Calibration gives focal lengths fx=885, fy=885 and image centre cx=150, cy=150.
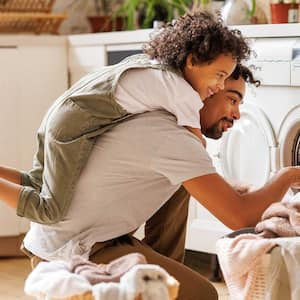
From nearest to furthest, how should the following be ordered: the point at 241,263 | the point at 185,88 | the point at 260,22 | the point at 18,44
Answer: the point at 241,263
the point at 185,88
the point at 260,22
the point at 18,44

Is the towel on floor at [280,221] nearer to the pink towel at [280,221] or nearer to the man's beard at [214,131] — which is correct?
the pink towel at [280,221]

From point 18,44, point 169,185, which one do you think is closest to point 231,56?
point 169,185

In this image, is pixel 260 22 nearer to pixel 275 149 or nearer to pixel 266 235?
pixel 275 149

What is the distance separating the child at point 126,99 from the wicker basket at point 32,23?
5.40 feet

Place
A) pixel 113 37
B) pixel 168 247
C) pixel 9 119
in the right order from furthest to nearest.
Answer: pixel 9 119
pixel 113 37
pixel 168 247

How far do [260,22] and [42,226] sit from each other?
1.49 metres

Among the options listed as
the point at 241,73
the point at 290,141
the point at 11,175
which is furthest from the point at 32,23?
the point at 241,73

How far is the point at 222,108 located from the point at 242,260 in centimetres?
51

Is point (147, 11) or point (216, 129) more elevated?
point (147, 11)

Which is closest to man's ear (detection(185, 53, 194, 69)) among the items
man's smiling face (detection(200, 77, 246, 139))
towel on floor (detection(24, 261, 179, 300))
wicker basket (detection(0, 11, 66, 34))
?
man's smiling face (detection(200, 77, 246, 139))

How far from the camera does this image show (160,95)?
2195 millimetres

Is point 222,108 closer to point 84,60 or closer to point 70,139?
point 70,139

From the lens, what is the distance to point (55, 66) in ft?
12.4

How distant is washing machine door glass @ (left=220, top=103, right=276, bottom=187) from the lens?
2977 millimetres
